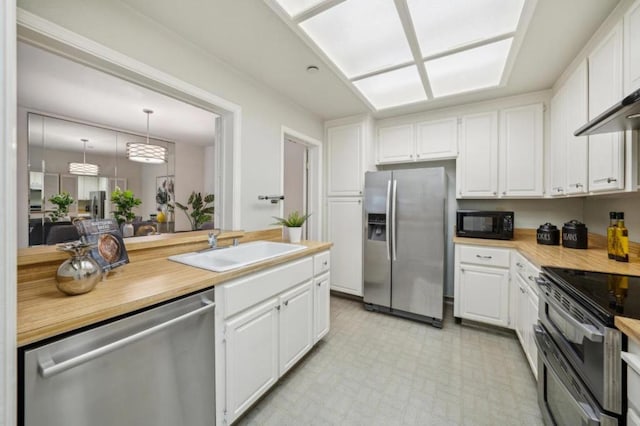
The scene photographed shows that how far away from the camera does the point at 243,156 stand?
2.19m

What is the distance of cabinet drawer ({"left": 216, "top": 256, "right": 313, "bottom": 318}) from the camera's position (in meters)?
1.30

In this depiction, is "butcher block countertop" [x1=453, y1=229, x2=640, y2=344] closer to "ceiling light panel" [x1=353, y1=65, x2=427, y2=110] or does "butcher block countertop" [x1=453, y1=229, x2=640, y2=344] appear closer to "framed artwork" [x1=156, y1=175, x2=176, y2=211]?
"ceiling light panel" [x1=353, y1=65, x2=427, y2=110]

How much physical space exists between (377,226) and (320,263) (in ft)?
3.55

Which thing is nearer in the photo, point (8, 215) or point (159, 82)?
point (8, 215)

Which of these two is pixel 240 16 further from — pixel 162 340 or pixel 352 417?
pixel 352 417

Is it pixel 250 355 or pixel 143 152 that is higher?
pixel 143 152

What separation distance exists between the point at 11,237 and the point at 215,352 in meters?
0.91

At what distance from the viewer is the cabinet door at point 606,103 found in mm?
1423

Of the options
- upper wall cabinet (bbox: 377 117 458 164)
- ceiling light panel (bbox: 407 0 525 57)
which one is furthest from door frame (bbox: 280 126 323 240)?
ceiling light panel (bbox: 407 0 525 57)

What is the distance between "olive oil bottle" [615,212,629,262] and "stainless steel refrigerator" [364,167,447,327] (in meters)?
1.15

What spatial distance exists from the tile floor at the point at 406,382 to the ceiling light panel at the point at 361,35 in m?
2.41

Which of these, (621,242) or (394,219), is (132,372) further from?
(621,242)

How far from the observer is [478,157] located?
2771mm

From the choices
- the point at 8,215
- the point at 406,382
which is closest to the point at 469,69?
the point at 406,382
